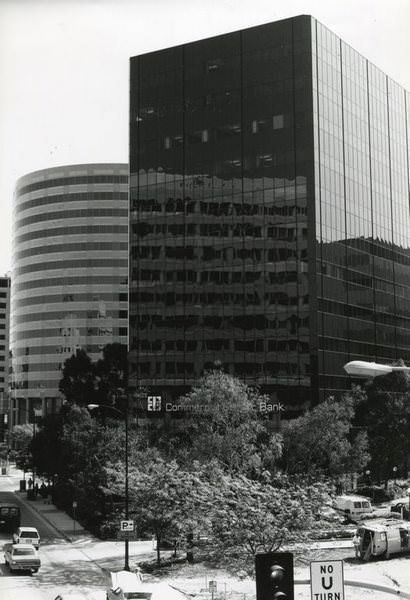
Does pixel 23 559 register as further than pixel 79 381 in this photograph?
No

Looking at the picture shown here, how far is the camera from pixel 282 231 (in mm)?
85312

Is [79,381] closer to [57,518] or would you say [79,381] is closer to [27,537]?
[57,518]

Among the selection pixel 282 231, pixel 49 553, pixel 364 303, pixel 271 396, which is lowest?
pixel 49 553

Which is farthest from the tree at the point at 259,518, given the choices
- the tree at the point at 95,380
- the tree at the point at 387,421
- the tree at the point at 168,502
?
the tree at the point at 95,380

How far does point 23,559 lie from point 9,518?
17.5 meters

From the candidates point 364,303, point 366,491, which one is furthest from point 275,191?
point 366,491

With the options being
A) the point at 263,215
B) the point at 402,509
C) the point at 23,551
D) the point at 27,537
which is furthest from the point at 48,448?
the point at 23,551

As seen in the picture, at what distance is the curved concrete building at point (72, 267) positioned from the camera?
164 meters

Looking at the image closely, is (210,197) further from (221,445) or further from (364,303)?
(221,445)

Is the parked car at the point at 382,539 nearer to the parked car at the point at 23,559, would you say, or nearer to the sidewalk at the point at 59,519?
the parked car at the point at 23,559

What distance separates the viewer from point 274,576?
12.3 metres

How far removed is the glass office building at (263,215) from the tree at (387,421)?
22.4 ft

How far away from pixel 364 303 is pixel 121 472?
47919 millimetres

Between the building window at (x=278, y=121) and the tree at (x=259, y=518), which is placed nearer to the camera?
the tree at (x=259, y=518)
